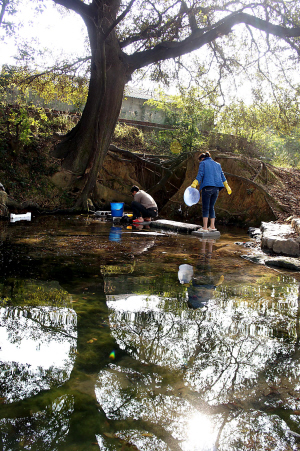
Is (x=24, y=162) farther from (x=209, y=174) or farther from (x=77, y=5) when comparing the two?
(x=209, y=174)

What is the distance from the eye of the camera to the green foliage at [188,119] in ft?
48.8

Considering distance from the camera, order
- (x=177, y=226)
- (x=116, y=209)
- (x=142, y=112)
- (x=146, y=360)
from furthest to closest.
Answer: (x=142, y=112) < (x=116, y=209) < (x=177, y=226) < (x=146, y=360)

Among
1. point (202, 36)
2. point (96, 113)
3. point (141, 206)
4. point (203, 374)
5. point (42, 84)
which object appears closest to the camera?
point (203, 374)

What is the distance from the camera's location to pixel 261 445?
1700 mm

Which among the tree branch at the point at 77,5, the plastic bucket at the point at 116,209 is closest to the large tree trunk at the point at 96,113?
the tree branch at the point at 77,5

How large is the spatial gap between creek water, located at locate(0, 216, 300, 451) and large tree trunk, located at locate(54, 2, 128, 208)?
8.56 metres

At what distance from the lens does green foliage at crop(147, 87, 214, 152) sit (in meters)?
14.9

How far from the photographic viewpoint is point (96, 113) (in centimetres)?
1233

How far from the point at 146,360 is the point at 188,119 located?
1757cm

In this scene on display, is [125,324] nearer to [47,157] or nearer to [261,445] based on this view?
[261,445]

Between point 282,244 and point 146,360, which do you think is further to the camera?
point 282,244

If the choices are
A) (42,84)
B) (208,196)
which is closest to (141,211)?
(208,196)

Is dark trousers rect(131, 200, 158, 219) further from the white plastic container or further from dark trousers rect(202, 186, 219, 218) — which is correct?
the white plastic container

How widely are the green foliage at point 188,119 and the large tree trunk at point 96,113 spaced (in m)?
3.61
